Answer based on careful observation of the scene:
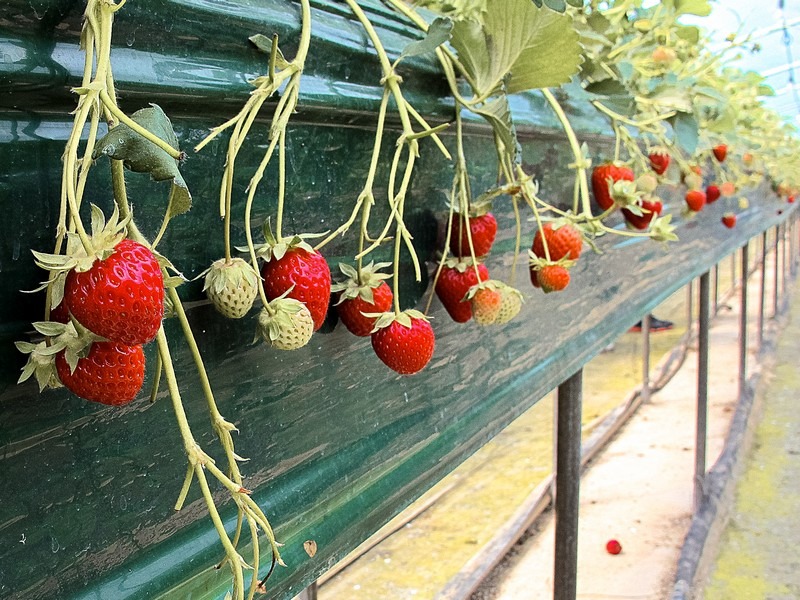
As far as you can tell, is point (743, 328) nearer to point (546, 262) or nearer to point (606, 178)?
point (606, 178)

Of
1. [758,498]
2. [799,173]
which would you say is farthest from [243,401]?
[799,173]

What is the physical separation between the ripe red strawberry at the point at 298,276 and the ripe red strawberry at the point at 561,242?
357mm

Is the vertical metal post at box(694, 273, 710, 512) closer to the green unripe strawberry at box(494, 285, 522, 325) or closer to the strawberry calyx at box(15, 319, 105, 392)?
the green unripe strawberry at box(494, 285, 522, 325)

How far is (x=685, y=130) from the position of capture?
1.07 metres

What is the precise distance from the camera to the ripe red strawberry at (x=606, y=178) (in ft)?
3.33

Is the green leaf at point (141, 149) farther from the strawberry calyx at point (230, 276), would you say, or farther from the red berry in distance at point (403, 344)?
the red berry in distance at point (403, 344)

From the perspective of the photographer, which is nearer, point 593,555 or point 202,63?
point 202,63

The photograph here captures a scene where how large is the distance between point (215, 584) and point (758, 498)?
3786mm

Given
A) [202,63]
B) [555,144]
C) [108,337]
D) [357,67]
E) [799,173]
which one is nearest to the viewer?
[108,337]

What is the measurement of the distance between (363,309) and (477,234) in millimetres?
176

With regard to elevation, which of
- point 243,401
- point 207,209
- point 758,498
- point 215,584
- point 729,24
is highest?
point 729,24

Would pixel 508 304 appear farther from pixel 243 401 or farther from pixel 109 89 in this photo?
pixel 109 89

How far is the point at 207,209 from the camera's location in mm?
457

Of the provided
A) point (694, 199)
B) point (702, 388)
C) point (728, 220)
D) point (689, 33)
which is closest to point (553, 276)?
point (689, 33)
